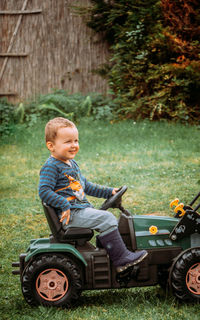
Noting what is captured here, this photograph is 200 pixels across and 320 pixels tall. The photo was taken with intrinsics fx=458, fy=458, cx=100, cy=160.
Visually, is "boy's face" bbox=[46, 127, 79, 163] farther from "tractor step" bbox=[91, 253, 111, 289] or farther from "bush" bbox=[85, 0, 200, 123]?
"bush" bbox=[85, 0, 200, 123]

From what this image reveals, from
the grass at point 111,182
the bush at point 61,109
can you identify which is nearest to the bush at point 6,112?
the bush at point 61,109

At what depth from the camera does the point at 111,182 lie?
22.9ft

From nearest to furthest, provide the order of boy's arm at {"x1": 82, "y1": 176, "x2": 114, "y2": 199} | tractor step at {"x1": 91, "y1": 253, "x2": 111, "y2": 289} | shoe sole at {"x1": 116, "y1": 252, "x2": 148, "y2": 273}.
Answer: shoe sole at {"x1": 116, "y1": 252, "x2": 148, "y2": 273} < tractor step at {"x1": 91, "y1": 253, "x2": 111, "y2": 289} < boy's arm at {"x1": 82, "y1": 176, "x2": 114, "y2": 199}

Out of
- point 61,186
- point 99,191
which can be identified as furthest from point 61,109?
point 61,186

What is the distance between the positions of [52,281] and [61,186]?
71 cm

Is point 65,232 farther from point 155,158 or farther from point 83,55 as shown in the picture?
point 83,55

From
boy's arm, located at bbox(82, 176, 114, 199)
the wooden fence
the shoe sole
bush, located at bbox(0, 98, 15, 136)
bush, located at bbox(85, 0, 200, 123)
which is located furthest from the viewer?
the wooden fence

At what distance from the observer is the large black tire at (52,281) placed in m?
3.36

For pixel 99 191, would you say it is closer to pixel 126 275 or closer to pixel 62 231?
pixel 62 231

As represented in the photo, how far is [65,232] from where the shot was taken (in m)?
3.39

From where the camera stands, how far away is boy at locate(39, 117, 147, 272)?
3.35 metres

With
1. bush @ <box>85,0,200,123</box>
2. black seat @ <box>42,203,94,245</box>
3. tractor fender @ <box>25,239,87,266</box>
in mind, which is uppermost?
bush @ <box>85,0,200,123</box>

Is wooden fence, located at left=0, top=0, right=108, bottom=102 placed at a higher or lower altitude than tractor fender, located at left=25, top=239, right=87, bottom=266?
higher

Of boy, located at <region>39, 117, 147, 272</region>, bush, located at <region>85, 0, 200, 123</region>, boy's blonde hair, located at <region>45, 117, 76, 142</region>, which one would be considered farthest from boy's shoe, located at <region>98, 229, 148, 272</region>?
bush, located at <region>85, 0, 200, 123</region>
